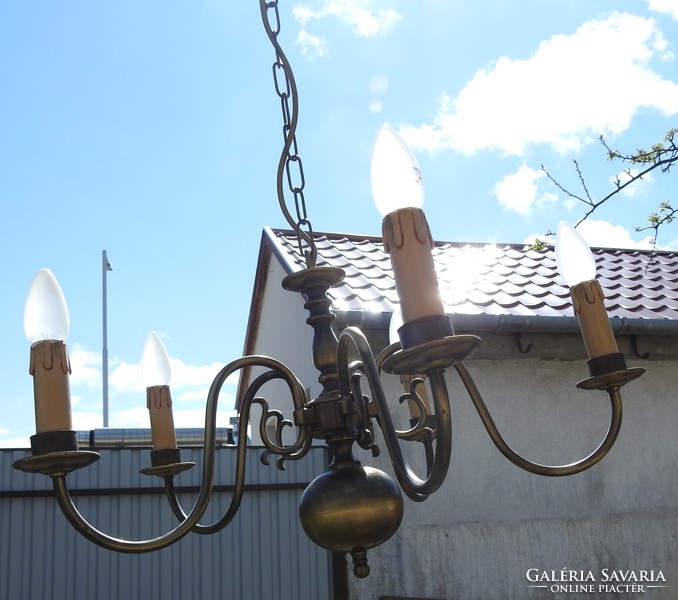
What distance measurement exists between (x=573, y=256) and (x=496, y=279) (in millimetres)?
4314

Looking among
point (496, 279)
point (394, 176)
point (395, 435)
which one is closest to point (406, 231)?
point (394, 176)

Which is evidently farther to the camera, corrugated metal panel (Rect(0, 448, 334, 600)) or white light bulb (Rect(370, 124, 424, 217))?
corrugated metal panel (Rect(0, 448, 334, 600))

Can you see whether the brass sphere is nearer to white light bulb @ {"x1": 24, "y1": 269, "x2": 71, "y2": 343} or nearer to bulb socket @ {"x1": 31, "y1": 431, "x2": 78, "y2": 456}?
bulb socket @ {"x1": 31, "y1": 431, "x2": 78, "y2": 456}

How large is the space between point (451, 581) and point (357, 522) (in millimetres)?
3414

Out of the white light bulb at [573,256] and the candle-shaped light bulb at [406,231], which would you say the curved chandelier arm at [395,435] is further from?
the white light bulb at [573,256]

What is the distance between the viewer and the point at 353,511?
1429mm

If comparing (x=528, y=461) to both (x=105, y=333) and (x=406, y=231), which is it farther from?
(x=105, y=333)

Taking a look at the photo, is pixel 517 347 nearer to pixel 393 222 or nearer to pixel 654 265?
pixel 654 265

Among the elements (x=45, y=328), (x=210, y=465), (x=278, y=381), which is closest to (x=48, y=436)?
(x=45, y=328)

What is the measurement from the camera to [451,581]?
14.8 feet

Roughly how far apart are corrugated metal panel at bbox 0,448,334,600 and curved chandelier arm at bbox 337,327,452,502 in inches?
137

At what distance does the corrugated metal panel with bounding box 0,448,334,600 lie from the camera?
14.5 ft

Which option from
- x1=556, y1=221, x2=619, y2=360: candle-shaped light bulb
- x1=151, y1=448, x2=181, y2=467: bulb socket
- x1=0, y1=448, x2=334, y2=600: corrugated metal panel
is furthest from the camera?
x1=0, y1=448, x2=334, y2=600: corrugated metal panel

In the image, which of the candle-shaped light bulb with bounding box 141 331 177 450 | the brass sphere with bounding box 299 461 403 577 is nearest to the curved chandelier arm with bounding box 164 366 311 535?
the brass sphere with bounding box 299 461 403 577
